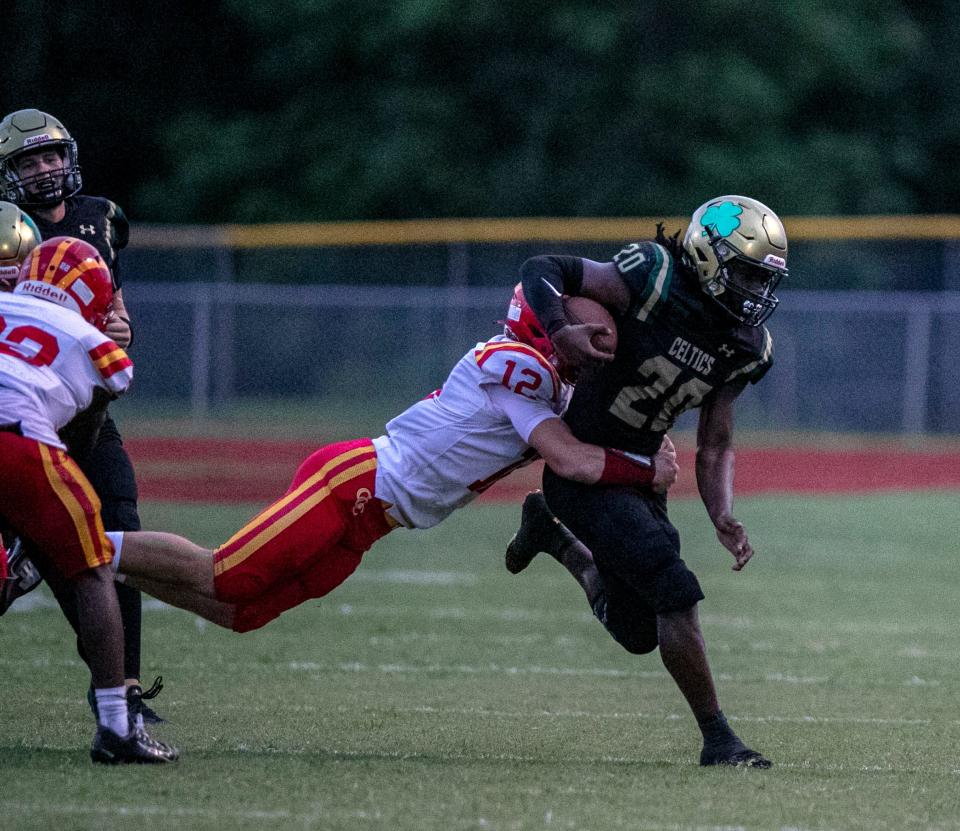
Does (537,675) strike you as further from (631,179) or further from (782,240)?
(631,179)

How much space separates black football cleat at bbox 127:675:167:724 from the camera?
5.58 metres

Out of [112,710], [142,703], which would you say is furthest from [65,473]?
[142,703]

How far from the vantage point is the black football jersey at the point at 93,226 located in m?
6.28

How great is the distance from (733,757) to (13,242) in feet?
9.72

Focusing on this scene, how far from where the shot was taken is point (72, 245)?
17.4ft

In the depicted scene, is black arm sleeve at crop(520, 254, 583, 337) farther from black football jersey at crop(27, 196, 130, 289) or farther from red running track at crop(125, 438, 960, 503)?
red running track at crop(125, 438, 960, 503)

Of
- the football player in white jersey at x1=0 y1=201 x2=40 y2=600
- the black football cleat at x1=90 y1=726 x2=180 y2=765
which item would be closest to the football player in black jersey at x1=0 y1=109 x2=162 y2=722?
the football player in white jersey at x1=0 y1=201 x2=40 y2=600

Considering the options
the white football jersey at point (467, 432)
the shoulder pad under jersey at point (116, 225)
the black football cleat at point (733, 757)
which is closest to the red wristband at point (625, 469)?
the white football jersey at point (467, 432)

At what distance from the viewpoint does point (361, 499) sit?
18.4 feet

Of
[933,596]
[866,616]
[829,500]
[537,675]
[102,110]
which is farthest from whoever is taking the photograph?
[102,110]

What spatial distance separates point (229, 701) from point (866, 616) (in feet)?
13.7

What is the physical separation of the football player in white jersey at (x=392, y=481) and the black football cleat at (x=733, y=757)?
0.89 metres

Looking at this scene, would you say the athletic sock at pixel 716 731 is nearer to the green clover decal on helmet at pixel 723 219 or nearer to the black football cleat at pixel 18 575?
the green clover decal on helmet at pixel 723 219

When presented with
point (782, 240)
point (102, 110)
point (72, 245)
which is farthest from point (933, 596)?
point (102, 110)
